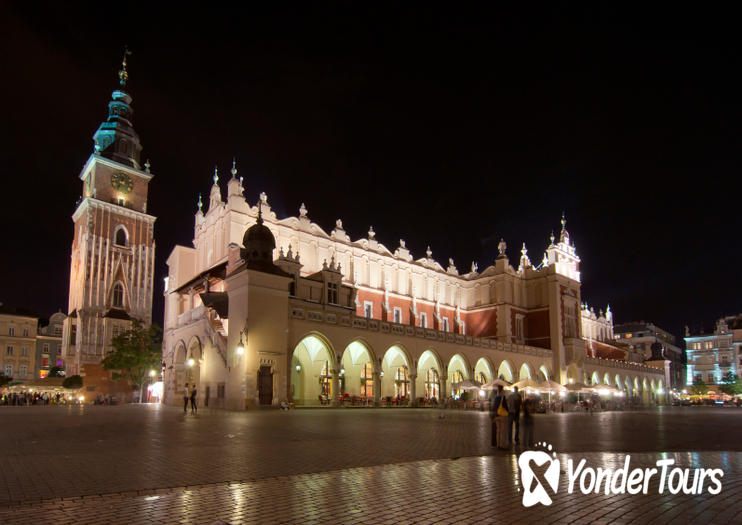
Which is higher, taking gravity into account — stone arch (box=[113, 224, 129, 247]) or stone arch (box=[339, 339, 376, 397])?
stone arch (box=[113, 224, 129, 247])

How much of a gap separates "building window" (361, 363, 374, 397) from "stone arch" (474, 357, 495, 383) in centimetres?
1309

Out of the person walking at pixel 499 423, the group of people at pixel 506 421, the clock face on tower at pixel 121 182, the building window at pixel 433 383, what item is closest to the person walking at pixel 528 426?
the group of people at pixel 506 421

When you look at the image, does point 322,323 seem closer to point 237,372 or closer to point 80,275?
point 237,372

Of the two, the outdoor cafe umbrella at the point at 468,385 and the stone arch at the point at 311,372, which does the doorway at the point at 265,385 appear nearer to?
the stone arch at the point at 311,372

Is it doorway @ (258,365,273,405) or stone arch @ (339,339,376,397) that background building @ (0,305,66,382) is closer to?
stone arch @ (339,339,376,397)

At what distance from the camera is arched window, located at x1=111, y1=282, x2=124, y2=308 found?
71688mm

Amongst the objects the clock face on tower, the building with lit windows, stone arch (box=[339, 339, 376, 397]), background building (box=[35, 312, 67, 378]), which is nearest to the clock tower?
the clock face on tower

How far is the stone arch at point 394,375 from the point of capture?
50156 millimetres

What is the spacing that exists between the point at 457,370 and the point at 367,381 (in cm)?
1223

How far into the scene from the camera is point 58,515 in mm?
6363

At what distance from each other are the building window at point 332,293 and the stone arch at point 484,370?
1815cm

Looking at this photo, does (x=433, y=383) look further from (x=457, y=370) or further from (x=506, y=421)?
(x=506, y=421)

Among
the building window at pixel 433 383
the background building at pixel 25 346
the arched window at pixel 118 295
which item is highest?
the arched window at pixel 118 295

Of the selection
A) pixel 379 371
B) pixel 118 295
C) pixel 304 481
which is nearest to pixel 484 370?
pixel 379 371
